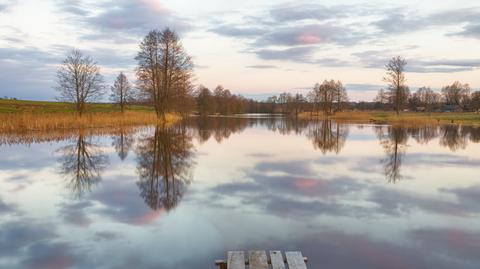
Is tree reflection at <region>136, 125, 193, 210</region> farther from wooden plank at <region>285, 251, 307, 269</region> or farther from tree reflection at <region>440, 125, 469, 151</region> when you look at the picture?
tree reflection at <region>440, 125, 469, 151</region>

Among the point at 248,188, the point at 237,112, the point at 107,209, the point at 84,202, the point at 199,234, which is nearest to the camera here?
the point at 199,234

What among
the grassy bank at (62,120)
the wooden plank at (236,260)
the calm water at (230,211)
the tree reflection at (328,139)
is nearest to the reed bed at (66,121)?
the grassy bank at (62,120)

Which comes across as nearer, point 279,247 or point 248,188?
point 279,247

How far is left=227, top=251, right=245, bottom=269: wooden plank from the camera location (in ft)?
15.1

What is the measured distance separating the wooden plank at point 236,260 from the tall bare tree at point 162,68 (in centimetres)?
3457

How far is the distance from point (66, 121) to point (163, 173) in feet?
65.0

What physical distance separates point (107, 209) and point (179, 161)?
6.39 meters

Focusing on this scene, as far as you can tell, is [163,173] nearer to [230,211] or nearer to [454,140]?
[230,211]

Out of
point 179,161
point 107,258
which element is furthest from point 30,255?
point 179,161

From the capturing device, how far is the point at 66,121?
2855 centimetres

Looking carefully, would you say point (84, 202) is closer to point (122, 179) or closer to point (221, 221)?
point (122, 179)

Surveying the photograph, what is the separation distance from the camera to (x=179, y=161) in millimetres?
14141

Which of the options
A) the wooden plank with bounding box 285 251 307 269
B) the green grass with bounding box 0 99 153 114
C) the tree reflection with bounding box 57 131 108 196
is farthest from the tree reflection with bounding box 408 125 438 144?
the green grass with bounding box 0 99 153 114

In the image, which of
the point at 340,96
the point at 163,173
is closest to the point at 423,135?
the point at 163,173
